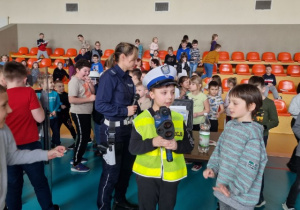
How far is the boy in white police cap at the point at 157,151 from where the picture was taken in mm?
1625

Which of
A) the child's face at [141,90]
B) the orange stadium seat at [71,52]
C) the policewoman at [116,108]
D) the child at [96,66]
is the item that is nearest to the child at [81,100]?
the child's face at [141,90]

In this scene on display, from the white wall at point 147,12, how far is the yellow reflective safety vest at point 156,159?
8924 millimetres

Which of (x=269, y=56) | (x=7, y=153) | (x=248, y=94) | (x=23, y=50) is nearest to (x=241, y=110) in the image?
(x=248, y=94)

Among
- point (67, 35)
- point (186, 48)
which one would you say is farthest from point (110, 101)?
point (67, 35)

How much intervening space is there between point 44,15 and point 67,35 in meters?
1.29

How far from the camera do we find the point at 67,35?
A: 36.1 ft

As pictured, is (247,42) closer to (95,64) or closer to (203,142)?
(95,64)

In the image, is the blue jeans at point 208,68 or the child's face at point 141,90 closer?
the child's face at point 141,90

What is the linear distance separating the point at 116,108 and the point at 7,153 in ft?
2.84

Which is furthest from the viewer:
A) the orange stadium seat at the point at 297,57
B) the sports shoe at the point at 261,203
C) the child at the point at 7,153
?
the orange stadium seat at the point at 297,57

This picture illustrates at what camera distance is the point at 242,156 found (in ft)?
5.16

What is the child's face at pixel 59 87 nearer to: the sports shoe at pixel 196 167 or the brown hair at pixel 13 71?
the brown hair at pixel 13 71

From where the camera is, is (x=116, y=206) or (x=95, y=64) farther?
(x=95, y=64)

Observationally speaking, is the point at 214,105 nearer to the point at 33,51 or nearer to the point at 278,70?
the point at 278,70
